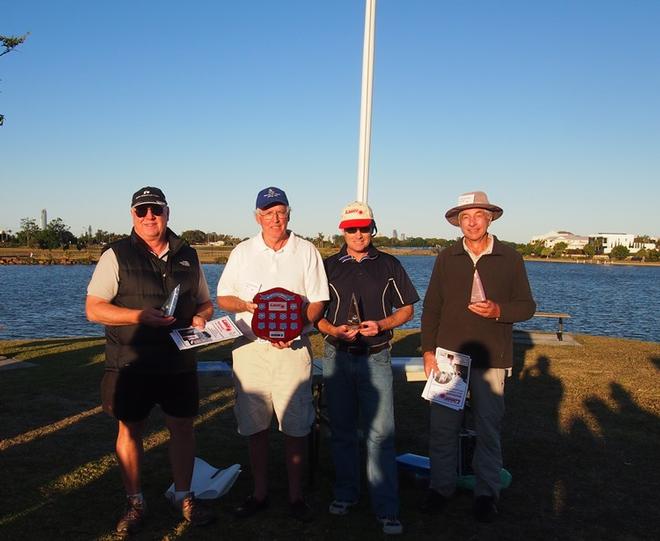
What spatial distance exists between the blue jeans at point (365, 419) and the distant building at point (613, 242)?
187850mm

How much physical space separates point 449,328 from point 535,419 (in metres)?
2.99

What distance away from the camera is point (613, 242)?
A: 185m

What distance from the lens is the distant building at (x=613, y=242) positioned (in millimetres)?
177000

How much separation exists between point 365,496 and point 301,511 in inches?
25.7

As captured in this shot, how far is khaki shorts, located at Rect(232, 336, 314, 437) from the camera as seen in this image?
3963mm

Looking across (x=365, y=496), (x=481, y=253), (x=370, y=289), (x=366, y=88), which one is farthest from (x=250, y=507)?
(x=366, y=88)

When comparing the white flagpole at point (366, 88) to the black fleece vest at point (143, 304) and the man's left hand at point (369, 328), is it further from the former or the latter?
the black fleece vest at point (143, 304)

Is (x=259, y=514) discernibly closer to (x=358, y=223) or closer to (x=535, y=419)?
(x=358, y=223)

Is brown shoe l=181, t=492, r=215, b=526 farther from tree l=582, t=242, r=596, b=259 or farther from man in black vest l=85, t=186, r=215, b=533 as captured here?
tree l=582, t=242, r=596, b=259

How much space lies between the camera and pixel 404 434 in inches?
239

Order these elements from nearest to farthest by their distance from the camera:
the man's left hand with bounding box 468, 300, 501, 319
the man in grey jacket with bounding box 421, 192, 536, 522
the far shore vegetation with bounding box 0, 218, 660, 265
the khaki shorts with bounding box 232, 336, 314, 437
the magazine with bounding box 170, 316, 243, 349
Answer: the magazine with bounding box 170, 316, 243, 349 < the man's left hand with bounding box 468, 300, 501, 319 < the khaki shorts with bounding box 232, 336, 314, 437 < the man in grey jacket with bounding box 421, 192, 536, 522 < the far shore vegetation with bounding box 0, 218, 660, 265

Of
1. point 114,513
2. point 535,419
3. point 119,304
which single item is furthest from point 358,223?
point 535,419

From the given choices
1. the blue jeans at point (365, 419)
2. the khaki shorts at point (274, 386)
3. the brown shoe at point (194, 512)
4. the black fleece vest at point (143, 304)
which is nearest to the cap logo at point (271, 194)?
the black fleece vest at point (143, 304)

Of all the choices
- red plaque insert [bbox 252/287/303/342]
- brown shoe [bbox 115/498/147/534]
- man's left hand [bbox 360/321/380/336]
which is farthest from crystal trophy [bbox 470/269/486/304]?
brown shoe [bbox 115/498/147/534]
